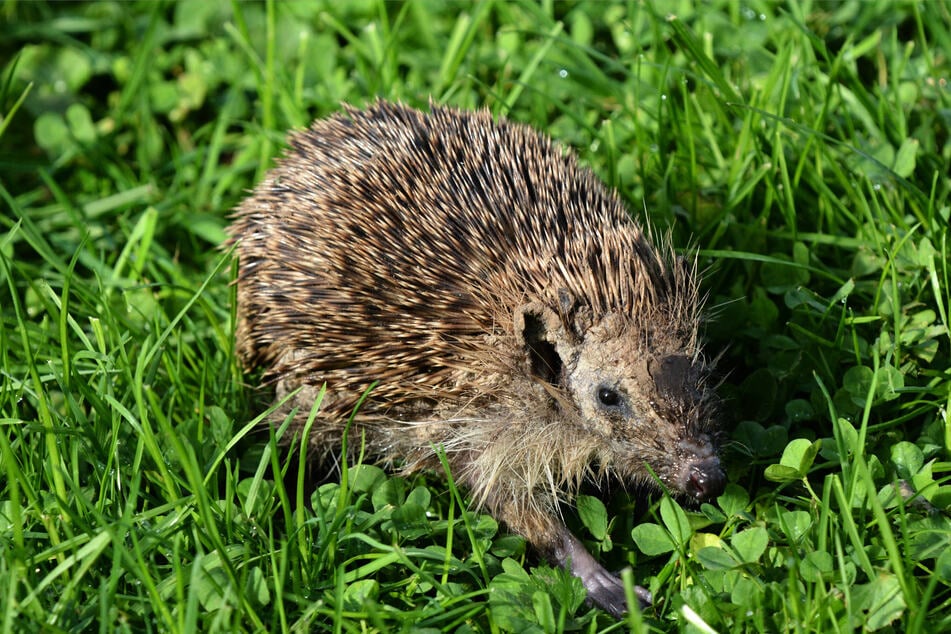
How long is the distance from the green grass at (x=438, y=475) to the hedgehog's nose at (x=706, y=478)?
0.56 feet

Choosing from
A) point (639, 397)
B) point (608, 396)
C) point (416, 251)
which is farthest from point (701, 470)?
point (416, 251)

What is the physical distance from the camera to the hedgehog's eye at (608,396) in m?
4.16

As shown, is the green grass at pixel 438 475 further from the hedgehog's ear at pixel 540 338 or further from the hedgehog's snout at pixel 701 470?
the hedgehog's ear at pixel 540 338

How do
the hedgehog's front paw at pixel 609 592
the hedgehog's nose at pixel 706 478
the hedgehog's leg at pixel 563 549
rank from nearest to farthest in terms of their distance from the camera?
1. the hedgehog's nose at pixel 706 478
2. the hedgehog's front paw at pixel 609 592
3. the hedgehog's leg at pixel 563 549

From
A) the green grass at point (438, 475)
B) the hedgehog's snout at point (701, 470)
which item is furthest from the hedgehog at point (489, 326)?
the green grass at point (438, 475)

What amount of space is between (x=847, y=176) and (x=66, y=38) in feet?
18.2

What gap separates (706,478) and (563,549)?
747mm

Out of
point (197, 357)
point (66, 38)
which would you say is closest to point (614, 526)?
point (197, 357)

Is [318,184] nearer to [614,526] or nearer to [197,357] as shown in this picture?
[197,357]

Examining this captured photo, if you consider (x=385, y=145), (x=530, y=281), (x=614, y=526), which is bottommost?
(x=614, y=526)

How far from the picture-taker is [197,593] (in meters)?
3.41

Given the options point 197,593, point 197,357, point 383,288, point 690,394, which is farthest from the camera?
point 197,357

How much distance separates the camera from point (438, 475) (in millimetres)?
4723

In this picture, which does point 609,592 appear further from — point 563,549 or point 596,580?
point 563,549
